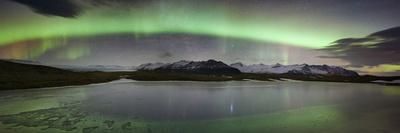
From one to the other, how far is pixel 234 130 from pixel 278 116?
183 inches

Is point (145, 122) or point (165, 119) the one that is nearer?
point (145, 122)

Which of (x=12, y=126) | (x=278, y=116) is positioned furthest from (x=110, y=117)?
(x=278, y=116)

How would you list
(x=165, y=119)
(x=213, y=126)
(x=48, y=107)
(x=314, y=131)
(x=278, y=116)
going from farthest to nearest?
(x=48, y=107) < (x=278, y=116) < (x=165, y=119) < (x=213, y=126) < (x=314, y=131)

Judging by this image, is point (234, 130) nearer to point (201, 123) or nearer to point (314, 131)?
point (201, 123)

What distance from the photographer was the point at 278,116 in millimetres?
14156

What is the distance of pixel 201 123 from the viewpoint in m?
11.9

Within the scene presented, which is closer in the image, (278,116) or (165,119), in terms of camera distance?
(165,119)

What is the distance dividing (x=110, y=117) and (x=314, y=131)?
9.98 m

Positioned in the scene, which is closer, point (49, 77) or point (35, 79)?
point (35, 79)

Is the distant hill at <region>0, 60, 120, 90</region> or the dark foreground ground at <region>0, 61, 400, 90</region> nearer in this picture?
the distant hill at <region>0, 60, 120, 90</region>

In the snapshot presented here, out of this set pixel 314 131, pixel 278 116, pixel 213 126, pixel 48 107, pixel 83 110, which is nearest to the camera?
pixel 314 131

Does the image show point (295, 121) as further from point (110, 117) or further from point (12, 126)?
point (12, 126)

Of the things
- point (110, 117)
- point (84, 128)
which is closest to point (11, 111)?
point (110, 117)

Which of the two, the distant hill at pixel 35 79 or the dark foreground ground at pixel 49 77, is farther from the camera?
the dark foreground ground at pixel 49 77
